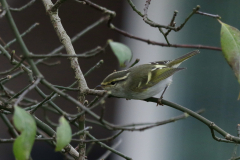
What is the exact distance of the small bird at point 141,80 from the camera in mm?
1854

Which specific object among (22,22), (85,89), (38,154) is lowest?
(38,154)

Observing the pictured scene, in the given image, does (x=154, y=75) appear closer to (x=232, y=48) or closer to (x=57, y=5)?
(x=57, y=5)

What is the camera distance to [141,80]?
205 cm

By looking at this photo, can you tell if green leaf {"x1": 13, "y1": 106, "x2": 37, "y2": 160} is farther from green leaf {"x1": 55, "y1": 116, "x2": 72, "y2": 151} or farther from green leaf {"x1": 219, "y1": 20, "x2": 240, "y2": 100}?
green leaf {"x1": 219, "y1": 20, "x2": 240, "y2": 100}

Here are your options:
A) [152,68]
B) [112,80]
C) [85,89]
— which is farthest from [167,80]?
[85,89]

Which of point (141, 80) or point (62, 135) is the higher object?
point (62, 135)

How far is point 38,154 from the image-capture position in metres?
4.52

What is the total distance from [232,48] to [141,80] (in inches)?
44.5

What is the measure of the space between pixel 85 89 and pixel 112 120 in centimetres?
346

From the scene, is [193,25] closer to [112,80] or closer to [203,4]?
[203,4]

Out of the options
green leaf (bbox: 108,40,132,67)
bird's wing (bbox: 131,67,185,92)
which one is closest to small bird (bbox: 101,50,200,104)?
bird's wing (bbox: 131,67,185,92)

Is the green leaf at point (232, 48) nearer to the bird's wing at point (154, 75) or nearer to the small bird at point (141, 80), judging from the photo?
the small bird at point (141, 80)

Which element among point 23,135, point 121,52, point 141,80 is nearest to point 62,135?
point 23,135

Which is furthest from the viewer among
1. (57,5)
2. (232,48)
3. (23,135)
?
(57,5)
